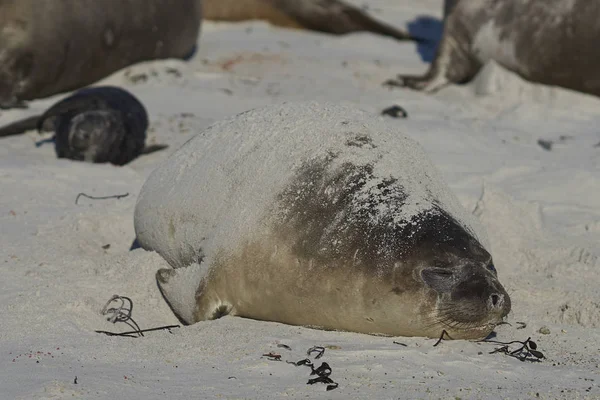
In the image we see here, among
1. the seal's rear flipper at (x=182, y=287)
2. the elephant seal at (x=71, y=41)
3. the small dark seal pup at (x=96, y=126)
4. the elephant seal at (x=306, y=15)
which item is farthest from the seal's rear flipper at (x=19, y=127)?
the elephant seal at (x=306, y=15)

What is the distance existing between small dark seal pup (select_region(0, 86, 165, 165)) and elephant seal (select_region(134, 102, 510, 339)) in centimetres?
169

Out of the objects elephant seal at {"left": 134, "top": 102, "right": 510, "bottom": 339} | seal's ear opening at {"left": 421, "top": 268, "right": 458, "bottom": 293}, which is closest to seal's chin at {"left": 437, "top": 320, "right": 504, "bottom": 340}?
elephant seal at {"left": 134, "top": 102, "right": 510, "bottom": 339}

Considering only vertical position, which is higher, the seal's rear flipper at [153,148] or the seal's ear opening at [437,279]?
the seal's ear opening at [437,279]

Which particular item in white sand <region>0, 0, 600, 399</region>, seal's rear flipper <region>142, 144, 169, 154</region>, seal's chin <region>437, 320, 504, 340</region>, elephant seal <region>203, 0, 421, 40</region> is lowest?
elephant seal <region>203, 0, 421, 40</region>

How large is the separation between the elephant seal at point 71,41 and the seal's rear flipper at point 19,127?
617mm

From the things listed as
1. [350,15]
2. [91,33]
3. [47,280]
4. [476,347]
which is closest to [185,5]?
[91,33]

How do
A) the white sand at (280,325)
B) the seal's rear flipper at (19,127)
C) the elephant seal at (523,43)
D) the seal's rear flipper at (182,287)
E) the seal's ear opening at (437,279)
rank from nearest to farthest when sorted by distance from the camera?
the white sand at (280,325), the seal's ear opening at (437,279), the seal's rear flipper at (182,287), the seal's rear flipper at (19,127), the elephant seal at (523,43)

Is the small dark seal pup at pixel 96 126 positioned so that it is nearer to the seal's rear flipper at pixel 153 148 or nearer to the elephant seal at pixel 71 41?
the seal's rear flipper at pixel 153 148

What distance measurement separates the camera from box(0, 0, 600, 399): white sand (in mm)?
2824

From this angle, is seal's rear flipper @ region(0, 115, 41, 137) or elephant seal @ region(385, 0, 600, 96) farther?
elephant seal @ region(385, 0, 600, 96)

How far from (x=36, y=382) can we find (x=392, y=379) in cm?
93

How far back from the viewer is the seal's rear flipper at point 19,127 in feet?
19.3

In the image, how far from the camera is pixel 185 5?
8070 mm

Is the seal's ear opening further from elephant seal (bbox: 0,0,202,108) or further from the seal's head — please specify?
elephant seal (bbox: 0,0,202,108)
